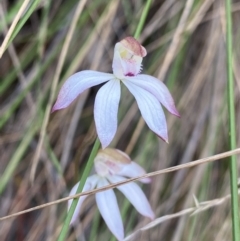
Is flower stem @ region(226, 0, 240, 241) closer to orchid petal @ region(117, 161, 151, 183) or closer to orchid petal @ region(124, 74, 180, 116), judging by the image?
Result: orchid petal @ region(124, 74, 180, 116)

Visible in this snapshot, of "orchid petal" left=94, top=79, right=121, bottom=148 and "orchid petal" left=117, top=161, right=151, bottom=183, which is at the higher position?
"orchid petal" left=94, top=79, right=121, bottom=148

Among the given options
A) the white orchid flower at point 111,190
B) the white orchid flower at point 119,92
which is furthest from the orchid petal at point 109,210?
the white orchid flower at point 119,92

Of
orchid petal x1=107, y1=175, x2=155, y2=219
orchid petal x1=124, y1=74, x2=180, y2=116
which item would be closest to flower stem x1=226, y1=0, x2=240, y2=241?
orchid petal x1=124, y1=74, x2=180, y2=116

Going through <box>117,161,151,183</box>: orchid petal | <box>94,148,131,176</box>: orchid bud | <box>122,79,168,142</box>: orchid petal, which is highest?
<box>122,79,168,142</box>: orchid petal

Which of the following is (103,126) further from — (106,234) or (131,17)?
(131,17)

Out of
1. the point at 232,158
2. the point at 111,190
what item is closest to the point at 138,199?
the point at 111,190

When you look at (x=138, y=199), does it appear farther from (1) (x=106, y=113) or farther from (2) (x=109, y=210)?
(1) (x=106, y=113)

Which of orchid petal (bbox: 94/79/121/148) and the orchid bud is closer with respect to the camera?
orchid petal (bbox: 94/79/121/148)

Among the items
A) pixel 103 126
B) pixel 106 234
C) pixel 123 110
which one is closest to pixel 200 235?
pixel 106 234
